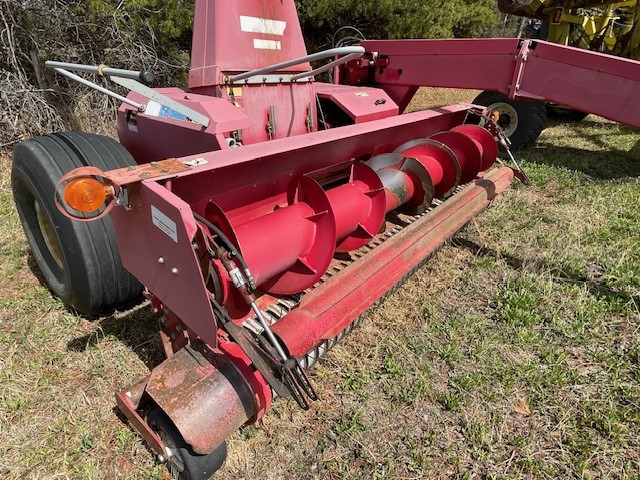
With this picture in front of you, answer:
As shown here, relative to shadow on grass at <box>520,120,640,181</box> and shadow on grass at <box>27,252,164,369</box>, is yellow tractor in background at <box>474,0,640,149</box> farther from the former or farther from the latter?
shadow on grass at <box>27,252,164,369</box>

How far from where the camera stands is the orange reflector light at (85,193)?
1.38 m

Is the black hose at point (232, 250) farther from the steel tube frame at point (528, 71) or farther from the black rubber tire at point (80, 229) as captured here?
the steel tube frame at point (528, 71)

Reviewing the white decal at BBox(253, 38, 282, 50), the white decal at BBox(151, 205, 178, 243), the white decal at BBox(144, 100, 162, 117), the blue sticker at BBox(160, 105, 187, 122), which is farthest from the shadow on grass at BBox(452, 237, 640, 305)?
the white decal at BBox(151, 205, 178, 243)

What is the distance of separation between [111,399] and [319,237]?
1203 mm

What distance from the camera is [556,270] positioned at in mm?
2893

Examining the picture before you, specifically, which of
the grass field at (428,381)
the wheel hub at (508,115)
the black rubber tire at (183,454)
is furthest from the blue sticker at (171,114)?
the wheel hub at (508,115)

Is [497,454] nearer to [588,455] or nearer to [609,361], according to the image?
[588,455]

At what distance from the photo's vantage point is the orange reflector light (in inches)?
54.2

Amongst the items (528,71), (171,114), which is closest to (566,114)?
(528,71)

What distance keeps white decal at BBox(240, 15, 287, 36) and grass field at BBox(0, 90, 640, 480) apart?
5.97ft

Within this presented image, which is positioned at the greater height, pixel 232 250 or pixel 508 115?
pixel 232 250

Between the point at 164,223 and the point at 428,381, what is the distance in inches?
56.5

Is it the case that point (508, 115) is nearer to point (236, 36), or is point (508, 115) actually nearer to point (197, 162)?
point (236, 36)

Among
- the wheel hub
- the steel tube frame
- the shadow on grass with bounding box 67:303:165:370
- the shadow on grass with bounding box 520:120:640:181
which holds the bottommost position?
the shadow on grass with bounding box 67:303:165:370
